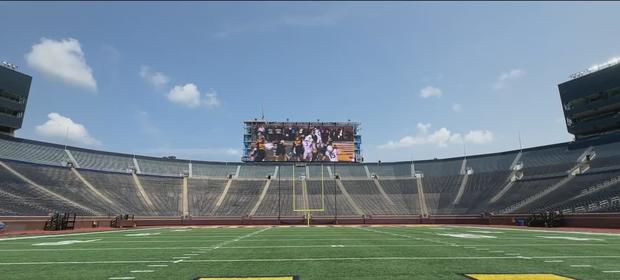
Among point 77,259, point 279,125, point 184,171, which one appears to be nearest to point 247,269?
point 77,259

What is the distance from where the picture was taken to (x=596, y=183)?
134 ft

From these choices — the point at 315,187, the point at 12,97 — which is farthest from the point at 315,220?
the point at 12,97

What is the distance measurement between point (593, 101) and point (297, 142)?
115ft

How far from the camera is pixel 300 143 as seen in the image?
57906 millimetres

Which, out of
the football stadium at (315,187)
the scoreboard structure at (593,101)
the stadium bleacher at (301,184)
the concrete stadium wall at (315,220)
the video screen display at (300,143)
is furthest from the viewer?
the video screen display at (300,143)

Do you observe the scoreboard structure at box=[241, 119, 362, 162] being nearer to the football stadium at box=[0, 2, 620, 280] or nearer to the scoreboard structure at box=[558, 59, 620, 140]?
the football stadium at box=[0, 2, 620, 280]

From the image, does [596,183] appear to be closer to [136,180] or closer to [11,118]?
[136,180]

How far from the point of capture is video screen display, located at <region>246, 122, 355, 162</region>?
57562mm

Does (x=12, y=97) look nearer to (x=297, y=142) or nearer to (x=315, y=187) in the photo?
(x=297, y=142)

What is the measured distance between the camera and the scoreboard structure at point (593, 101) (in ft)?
157

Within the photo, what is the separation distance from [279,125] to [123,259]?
1904 inches

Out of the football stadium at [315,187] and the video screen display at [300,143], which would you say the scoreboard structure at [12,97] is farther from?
the video screen display at [300,143]

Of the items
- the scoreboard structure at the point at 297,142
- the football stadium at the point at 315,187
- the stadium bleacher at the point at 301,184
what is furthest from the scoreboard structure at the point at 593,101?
the scoreboard structure at the point at 297,142

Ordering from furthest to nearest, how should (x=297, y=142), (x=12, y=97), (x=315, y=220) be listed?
(x=297, y=142) < (x=315, y=220) < (x=12, y=97)
